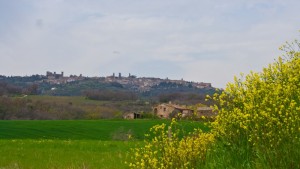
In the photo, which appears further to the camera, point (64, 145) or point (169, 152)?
point (64, 145)

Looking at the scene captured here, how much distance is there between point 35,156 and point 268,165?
13.5 metres

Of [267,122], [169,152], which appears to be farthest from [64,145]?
[267,122]

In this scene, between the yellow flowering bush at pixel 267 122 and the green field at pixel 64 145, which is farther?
the green field at pixel 64 145

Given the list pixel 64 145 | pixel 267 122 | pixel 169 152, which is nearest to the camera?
pixel 267 122

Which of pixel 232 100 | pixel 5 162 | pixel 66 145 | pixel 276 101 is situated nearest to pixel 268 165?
pixel 276 101

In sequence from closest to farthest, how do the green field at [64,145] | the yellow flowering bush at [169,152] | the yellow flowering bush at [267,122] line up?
the yellow flowering bush at [267,122] → the yellow flowering bush at [169,152] → the green field at [64,145]

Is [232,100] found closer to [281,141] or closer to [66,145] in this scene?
[281,141]

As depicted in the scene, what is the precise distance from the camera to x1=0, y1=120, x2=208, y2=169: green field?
16734 mm

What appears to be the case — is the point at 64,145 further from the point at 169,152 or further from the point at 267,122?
the point at 267,122

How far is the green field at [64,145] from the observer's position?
16734mm

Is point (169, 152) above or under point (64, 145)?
above

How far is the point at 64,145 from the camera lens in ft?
83.0

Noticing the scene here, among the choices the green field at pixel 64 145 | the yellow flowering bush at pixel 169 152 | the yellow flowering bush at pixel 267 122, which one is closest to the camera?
the yellow flowering bush at pixel 267 122

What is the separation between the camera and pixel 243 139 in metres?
8.52
